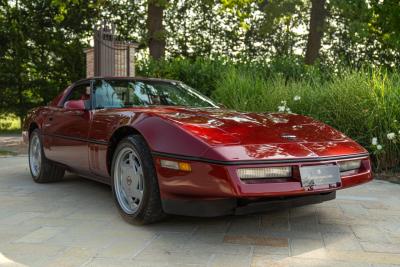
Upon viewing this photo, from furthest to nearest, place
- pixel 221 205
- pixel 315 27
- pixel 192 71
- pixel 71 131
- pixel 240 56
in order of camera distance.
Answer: pixel 240 56 → pixel 315 27 → pixel 192 71 → pixel 71 131 → pixel 221 205

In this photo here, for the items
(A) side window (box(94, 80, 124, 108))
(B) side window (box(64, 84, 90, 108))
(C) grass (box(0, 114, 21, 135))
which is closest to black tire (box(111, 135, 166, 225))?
(A) side window (box(94, 80, 124, 108))

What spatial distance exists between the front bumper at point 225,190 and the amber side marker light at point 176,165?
0.02 metres

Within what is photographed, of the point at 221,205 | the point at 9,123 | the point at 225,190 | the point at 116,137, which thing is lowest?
the point at 9,123

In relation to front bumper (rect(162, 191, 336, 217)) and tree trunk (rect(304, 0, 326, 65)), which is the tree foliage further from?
front bumper (rect(162, 191, 336, 217))

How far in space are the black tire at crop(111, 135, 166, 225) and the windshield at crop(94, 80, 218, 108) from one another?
0.90 meters

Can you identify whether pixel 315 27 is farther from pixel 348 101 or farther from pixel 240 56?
pixel 348 101

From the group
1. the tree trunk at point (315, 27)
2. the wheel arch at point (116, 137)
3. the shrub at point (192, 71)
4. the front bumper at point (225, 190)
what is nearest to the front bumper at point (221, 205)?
the front bumper at point (225, 190)

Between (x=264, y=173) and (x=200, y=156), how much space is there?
1.45 ft

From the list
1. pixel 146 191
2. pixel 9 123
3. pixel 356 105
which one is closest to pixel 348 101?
pixel 356 105

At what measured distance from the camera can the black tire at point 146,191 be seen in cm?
346

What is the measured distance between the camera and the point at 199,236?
3473 mm

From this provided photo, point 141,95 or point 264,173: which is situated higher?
point 141,95

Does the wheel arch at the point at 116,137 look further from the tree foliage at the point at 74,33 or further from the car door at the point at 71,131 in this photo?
the tree foliage at the point at 74,33

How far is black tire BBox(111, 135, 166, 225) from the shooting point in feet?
11.4
